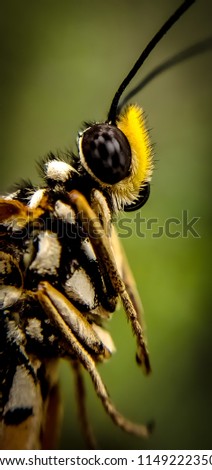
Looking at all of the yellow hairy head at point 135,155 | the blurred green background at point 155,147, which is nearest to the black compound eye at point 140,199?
the yellow hairy head at point 135,155

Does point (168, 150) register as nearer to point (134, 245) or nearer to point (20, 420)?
point (134, 245)

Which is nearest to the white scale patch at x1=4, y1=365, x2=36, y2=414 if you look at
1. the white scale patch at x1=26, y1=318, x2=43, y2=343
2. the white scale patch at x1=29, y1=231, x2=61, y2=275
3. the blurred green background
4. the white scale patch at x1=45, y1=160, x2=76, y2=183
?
the white scale patch at x1=26, y1=318, x2=43, y2=343

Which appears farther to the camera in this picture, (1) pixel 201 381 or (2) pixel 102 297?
(1) pixel 201 381

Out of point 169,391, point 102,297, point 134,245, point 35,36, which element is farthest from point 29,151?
point 102,297

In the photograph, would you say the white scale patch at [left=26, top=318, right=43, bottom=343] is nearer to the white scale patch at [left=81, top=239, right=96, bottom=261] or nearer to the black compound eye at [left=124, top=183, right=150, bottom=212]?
the white scale patch at [left=81, top=239, right=96, bottom=261]

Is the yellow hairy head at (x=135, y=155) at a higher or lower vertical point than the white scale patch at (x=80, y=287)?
higher

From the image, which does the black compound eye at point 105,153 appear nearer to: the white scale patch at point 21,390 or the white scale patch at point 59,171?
the white scale patch at point 59,171

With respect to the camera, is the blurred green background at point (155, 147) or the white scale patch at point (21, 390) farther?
the blurred green background at point (155, 147)
